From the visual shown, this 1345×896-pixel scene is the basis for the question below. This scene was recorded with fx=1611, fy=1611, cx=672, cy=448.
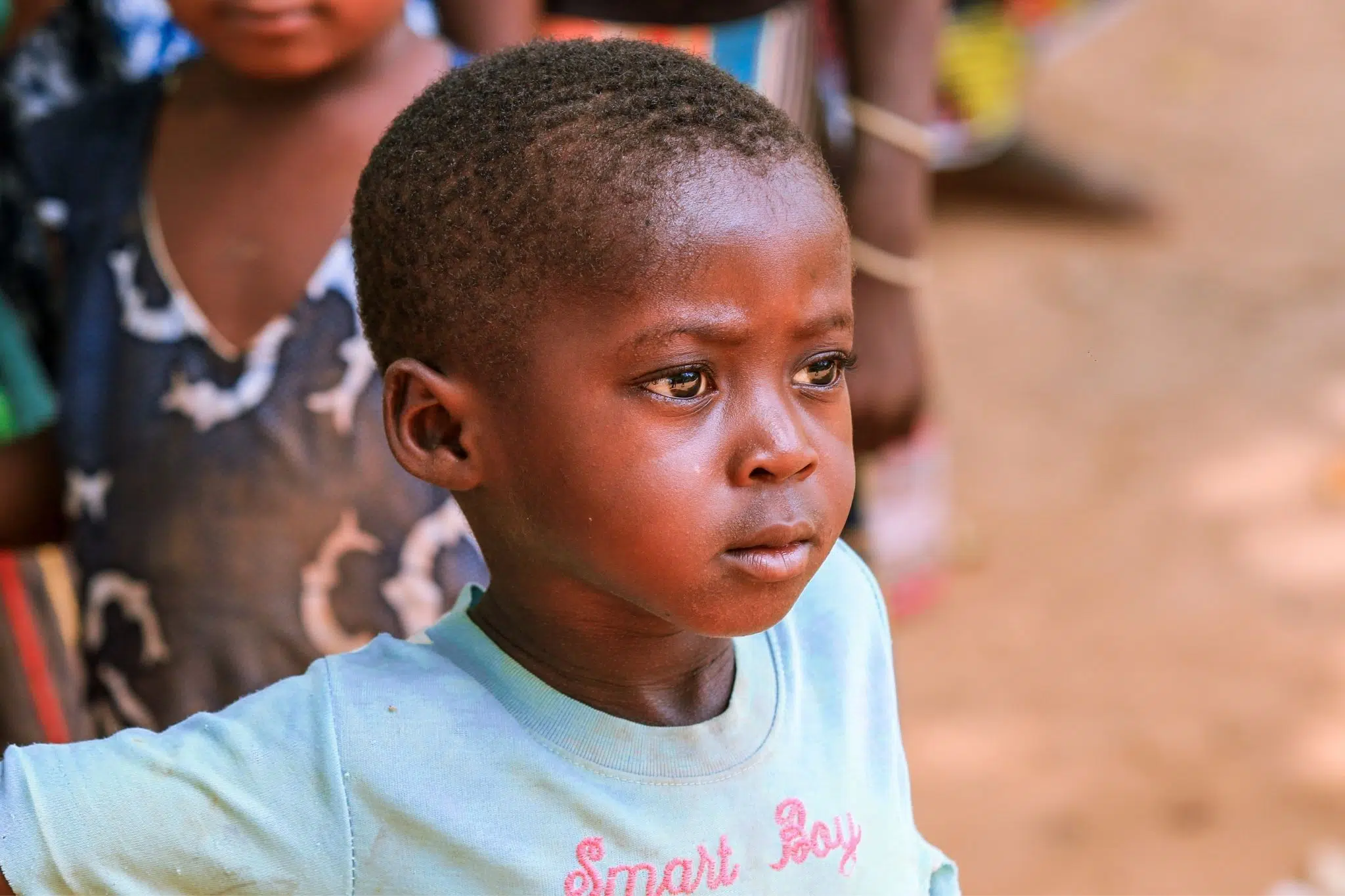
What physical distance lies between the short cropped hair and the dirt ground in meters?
2.25

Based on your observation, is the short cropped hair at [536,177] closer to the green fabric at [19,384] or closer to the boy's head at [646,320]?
the boy's head at [646,320]

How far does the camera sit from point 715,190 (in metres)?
1.17

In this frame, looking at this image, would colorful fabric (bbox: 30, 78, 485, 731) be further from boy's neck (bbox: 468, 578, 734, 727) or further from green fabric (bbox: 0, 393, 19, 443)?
green fabric (bbox: 0, 393, 19, 443)

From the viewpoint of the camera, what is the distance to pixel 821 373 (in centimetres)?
126

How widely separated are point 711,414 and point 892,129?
1.62m

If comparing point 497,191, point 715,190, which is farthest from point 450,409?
point 715,190

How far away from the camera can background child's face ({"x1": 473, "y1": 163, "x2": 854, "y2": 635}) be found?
117 centimetres

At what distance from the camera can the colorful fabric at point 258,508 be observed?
178 centimetres

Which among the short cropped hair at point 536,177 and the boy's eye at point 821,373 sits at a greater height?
the short cropped hair at point 536,177

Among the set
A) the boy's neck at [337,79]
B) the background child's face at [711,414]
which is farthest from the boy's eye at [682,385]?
the boy's neck at [337,79]

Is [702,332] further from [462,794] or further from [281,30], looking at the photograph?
[281,30]

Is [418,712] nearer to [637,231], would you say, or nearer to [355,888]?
[355,888]

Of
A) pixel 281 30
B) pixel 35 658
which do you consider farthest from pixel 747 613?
pixel 35 658

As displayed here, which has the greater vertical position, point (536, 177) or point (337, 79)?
point (536, 177)
